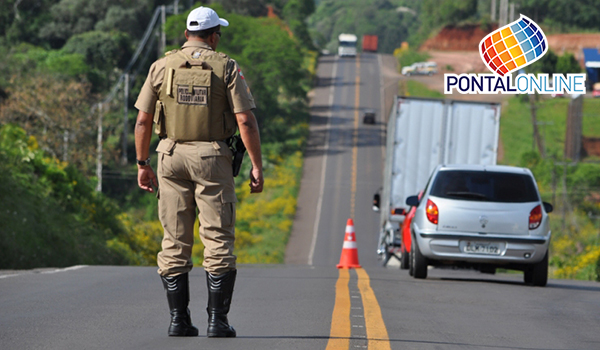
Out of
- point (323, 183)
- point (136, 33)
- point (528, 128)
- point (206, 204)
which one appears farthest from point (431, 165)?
point (136, 33)

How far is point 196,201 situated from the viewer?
6055 millimetres

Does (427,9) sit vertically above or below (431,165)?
above

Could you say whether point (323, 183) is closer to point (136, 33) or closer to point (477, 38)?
point (136, 33)

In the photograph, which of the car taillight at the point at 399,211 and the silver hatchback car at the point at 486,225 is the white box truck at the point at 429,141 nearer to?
the car taillight at the point at 399,211

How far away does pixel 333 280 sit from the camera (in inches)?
465

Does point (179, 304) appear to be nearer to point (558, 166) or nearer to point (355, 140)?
point (558, 166)

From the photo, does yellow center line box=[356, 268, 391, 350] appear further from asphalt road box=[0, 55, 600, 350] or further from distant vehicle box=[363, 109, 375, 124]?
distant vehicle box=[363, 109, 375, 124]

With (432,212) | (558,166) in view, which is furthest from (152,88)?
(558,166)

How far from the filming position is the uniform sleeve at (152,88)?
20.2 ft

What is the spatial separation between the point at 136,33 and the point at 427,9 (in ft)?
228

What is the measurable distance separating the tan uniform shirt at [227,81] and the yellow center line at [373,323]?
1.83 m

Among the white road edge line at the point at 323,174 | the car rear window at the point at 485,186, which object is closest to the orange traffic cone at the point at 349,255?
the car rear window at the point at 485,186

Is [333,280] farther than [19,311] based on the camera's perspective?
Result: Yes

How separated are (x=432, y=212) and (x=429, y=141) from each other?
8.37 meters
